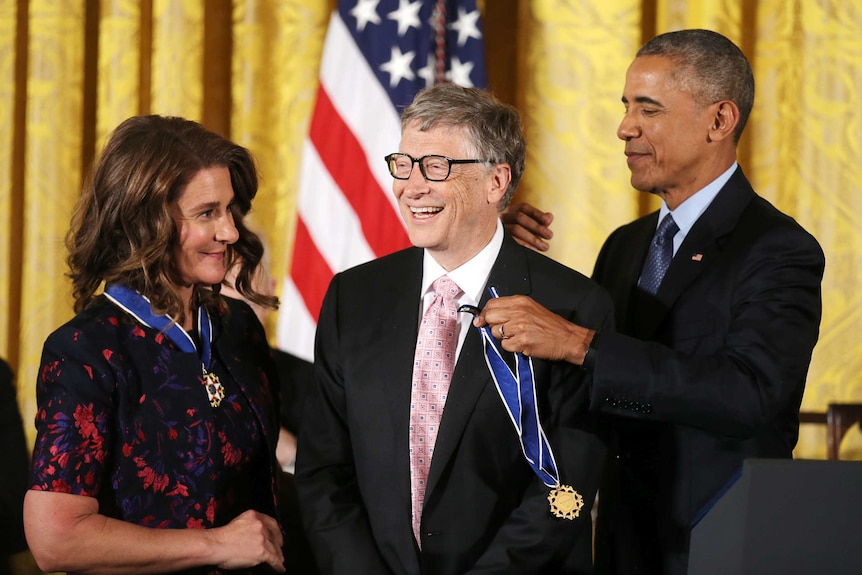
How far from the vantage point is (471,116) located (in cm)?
204

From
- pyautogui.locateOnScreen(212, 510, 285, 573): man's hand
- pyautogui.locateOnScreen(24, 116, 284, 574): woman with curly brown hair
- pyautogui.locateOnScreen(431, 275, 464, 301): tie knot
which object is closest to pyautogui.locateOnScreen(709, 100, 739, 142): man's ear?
pyautogui.locateOnScreen(431, 275, 464, 301): tie knot

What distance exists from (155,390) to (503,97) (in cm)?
255

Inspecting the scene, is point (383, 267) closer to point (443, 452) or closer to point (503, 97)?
point (443, 452)

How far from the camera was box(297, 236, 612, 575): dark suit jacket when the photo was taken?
196cm

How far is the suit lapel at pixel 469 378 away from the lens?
1.97 meters

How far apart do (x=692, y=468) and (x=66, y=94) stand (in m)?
3.12

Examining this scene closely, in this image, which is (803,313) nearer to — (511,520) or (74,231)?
(511,520)

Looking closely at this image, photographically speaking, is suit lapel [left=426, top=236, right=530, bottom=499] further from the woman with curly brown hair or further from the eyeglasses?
the woman with curly brown hair

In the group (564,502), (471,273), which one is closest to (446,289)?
(471,273)

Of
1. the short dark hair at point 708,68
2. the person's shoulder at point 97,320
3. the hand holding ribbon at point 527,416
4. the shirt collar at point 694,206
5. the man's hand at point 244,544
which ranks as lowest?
the man's hand at point 244,544

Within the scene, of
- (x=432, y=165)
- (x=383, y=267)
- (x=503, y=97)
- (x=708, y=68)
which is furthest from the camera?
(x=503, y=97)

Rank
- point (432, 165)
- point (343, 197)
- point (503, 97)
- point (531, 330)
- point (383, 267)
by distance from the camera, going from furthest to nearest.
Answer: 1. point (503, 97)
2. point (343, 197)
3. point (383, 267)
4. point (432, 165)
5. point (531, 330)

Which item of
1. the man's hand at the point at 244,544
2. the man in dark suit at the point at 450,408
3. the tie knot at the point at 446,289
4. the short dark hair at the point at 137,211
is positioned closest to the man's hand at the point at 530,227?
the man in dark suit at the point at 450,408

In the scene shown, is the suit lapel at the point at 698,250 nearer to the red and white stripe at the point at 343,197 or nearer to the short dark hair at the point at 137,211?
the short dark hair at the point at 137,211
